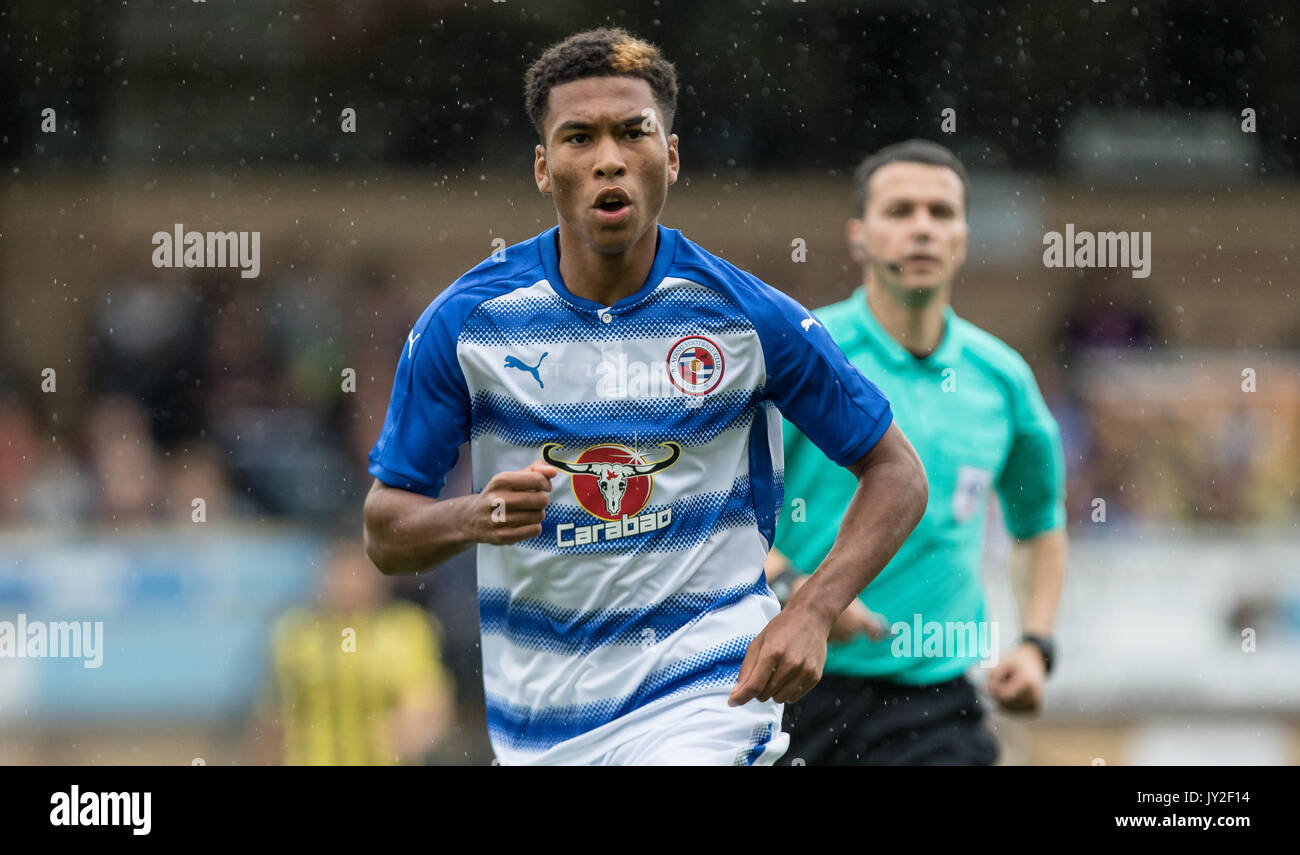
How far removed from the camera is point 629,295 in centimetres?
321

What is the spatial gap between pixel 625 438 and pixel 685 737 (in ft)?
1.94

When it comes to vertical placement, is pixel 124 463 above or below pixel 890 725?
above

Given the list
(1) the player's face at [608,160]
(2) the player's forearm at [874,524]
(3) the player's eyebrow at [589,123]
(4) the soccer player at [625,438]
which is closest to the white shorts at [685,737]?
(4) the soccer player at [625,438]

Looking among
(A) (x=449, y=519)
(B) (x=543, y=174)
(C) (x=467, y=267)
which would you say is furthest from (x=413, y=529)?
(C) (x=467, y=267)

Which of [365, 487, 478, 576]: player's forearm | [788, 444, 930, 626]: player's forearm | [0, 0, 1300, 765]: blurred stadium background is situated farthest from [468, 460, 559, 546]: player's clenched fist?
[0, 0, 1300, 765]: blurred stadium background

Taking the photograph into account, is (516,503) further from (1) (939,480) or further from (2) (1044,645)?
(2) (1044,645)

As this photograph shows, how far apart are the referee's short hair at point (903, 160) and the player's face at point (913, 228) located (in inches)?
0.8

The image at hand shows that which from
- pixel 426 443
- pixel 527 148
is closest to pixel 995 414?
pixel 426 443

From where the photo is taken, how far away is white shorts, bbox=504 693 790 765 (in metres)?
3.06

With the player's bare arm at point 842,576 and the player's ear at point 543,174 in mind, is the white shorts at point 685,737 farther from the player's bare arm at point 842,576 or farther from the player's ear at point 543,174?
the player's ear at point 543,174

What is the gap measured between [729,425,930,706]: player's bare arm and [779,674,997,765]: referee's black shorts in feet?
4.29
